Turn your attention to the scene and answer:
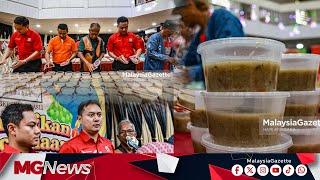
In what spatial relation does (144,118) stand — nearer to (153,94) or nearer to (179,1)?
(153,94)

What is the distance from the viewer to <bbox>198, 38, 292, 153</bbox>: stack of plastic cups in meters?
1.85

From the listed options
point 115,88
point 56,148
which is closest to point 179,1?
point 115,88

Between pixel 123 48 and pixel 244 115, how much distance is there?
0.64m

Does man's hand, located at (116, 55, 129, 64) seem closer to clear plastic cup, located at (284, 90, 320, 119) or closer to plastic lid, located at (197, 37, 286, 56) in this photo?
plastic lid, located at (197, 37, 286, 56)

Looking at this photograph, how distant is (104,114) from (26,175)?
1.51ft

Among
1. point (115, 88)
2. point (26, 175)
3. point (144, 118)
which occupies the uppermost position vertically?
point (115, 88)

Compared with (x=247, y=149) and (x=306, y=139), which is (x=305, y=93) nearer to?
(x=306, y=139)

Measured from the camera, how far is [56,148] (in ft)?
6.41

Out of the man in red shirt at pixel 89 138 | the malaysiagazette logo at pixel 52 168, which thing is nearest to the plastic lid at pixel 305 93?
the man in red shirt at pixel 89 138

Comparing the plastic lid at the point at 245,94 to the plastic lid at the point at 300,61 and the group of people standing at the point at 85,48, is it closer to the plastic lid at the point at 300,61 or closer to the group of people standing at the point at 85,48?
the plastic lid at the point at 300,61

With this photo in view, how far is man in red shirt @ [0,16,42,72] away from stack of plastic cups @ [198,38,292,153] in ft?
2.54

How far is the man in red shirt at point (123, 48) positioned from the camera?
1.93 metres

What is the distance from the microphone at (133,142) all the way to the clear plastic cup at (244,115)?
37 centimetres

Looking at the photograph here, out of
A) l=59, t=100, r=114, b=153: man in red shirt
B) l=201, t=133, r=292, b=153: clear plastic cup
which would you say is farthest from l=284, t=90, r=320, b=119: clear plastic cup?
l=59, t=100, r=114, b=153: man in red shirt
